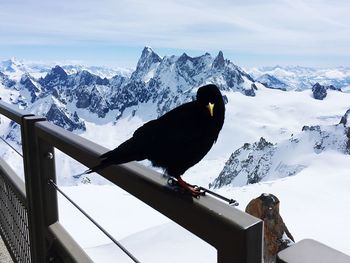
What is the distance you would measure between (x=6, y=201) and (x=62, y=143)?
1.99 m

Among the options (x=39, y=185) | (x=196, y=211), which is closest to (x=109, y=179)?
(x=196, y=211)

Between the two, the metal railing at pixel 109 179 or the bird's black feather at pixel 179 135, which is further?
the bird's black feather at pixel 179 135

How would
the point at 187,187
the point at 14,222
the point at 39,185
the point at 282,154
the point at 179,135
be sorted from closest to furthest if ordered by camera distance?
the point at 187,187 < the point at 179,135 < the point at 39,185 < the point at 14,222 < the point at 282,154

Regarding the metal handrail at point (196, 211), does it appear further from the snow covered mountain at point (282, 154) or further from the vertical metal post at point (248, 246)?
the snow covered mountain at point (282, 154)

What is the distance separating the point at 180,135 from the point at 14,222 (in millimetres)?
2369

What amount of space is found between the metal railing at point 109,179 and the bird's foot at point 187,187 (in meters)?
0.03

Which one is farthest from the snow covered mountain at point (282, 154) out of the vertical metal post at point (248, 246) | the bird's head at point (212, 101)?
the vertical metal post at point (248, 246)

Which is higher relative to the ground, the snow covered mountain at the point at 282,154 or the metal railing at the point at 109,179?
the metal railing at the point at 109,179

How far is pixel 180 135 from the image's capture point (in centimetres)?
199

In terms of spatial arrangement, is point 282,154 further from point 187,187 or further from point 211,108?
point 187,187

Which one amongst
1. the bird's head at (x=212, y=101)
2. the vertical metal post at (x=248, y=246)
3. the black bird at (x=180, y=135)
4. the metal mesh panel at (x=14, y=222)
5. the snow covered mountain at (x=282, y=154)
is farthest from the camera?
the snow covered mountain at (x=282, y=154)

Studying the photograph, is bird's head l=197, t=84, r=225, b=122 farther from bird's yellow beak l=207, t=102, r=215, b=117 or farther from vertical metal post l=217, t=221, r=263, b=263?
vertical metal post l=217, t=221, r=263, b=263

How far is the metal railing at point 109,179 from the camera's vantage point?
121 centimetres

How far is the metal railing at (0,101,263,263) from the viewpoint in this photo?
121 cm
